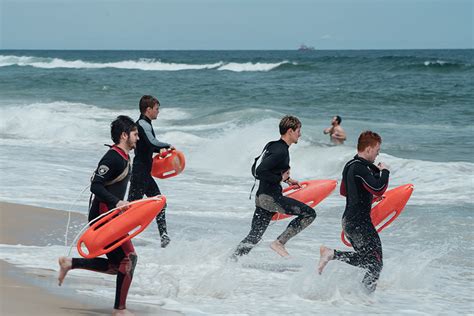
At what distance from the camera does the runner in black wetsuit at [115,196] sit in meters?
5.79

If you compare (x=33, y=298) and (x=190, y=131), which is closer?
(x=33, y=298)

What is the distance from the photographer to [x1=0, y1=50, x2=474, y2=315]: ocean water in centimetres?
689

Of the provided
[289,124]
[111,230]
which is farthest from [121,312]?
[289,124]

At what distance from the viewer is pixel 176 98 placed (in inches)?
1441

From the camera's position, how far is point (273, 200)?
7430 mm

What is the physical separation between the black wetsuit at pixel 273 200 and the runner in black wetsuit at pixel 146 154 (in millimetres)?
1323

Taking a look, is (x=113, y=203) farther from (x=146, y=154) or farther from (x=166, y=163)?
(x=166, y=163)

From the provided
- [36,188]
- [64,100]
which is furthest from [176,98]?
[36,188]

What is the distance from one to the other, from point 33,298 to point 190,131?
18203mm

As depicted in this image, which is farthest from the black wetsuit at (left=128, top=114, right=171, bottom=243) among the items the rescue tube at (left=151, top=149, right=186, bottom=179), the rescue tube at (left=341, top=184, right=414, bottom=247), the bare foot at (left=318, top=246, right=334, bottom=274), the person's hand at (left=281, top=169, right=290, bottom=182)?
the bare foot at (left=318, top=246, right=334, bottom=274)

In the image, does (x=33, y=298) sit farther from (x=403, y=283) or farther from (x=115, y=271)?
(x=403, y=283)

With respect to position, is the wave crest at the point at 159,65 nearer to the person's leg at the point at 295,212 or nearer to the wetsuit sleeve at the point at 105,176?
the person's leg at the point at 295,212

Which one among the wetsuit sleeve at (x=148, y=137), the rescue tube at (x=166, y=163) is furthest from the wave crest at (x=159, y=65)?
the wetsuit sleeve at (x=148, y=137)

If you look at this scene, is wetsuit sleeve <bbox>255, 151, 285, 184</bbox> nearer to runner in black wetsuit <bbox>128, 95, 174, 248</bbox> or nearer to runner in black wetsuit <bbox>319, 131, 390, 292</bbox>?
runner in black wetsuit <bbox>319, 131, 390, 292</bbox>
